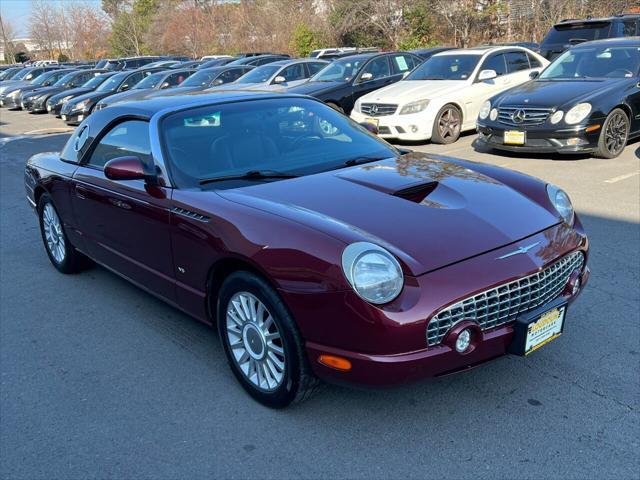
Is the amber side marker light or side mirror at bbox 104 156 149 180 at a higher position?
side mirror at bbox 104 156 149 180

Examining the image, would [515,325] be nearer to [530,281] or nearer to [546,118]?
[530,281]

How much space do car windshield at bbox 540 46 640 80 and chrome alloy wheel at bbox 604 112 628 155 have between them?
803mm

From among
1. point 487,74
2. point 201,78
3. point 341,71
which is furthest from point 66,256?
point 201,78

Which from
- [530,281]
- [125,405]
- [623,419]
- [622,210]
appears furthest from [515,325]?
[622,210]

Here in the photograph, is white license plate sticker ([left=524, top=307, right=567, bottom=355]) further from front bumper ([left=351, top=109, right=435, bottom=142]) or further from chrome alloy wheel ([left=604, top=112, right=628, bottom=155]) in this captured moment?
front bumper ([left=351, top=109, right=435, bottom=142])

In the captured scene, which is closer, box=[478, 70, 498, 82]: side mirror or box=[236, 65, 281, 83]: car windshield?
box=[478, 70, 498, 82]: side mirror

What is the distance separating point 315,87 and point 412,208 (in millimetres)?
9936

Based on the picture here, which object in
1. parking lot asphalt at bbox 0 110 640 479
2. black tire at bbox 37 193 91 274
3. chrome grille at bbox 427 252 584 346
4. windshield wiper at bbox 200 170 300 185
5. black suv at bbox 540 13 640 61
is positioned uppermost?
black suv at bbox 540 13 640 61

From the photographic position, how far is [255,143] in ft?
12.7

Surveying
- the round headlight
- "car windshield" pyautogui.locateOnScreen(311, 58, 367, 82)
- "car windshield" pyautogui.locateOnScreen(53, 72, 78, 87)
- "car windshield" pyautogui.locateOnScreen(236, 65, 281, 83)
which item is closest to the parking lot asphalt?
the round headlight

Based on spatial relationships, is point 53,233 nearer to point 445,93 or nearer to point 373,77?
point 445,93

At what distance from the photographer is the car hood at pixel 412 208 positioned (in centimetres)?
278

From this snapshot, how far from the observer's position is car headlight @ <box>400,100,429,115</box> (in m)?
10.3

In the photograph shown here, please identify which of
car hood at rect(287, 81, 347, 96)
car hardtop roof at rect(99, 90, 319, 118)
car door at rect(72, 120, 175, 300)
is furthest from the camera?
car hood at rect(287, 81, 347, 96)
